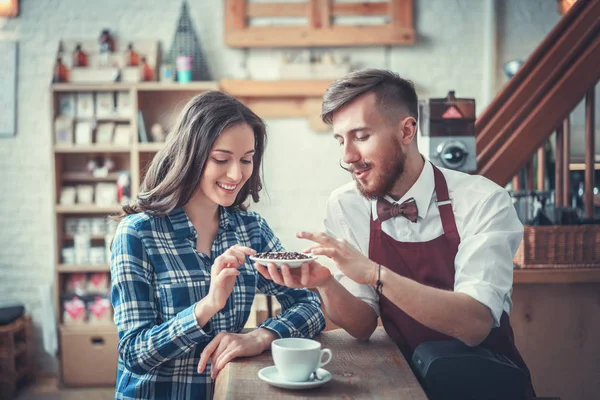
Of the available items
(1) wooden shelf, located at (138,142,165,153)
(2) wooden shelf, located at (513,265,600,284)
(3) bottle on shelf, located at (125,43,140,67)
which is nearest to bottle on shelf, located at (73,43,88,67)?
(3) bottle on shelf, located at (125,43,140,67)

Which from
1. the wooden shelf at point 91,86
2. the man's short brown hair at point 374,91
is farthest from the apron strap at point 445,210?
the wooden shelf at point 91,86

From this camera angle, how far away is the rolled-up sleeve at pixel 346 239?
6.75ft

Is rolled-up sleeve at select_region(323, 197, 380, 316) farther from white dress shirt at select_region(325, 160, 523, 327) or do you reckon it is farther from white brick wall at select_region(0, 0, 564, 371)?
white brick wall at select_region(0, 0, 564, 371)

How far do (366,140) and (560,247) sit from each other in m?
1.19

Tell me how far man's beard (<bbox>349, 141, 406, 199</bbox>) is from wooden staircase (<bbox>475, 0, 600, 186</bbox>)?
2.49 ft

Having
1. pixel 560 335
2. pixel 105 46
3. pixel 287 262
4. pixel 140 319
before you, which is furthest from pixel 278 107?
pixel 287 262

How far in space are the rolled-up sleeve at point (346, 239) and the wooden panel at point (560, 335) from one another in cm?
99

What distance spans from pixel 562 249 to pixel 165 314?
1.76 meters

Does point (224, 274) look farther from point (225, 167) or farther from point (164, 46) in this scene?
point (164, 46)

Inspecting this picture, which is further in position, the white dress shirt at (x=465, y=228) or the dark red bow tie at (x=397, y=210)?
the dark red bow tie at (x=397, y=210)

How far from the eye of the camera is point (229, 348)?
1.66 meters

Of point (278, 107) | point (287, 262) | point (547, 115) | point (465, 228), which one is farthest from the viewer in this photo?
point (278, 107)

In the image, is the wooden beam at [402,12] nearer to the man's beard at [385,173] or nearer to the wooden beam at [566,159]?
the wooden beam at [566,159]

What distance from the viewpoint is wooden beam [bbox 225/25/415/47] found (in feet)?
16.0
